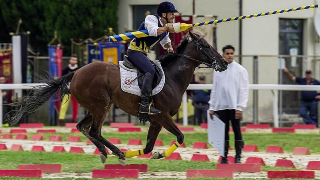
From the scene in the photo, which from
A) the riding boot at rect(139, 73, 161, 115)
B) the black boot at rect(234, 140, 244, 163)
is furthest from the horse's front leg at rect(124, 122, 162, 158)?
the black boot at rect(234, 140, 244, 163)

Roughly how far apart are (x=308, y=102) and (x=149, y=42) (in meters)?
9.84

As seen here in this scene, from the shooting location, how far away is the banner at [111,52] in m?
21.1

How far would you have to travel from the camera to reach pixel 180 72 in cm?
1220

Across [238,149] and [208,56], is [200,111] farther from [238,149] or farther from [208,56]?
[208,56]

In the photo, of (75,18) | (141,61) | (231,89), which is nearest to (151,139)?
(141,61)

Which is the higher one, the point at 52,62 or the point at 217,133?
the point at 52,62

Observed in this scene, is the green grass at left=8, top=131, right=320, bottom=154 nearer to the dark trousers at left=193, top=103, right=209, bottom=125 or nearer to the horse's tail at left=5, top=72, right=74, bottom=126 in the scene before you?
the dark trousers at left=193, top=103, right=209, bottom=125

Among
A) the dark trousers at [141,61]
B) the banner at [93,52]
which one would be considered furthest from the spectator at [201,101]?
the dark trousers at [141,61]

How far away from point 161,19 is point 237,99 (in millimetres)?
1955

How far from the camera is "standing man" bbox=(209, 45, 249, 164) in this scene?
500 inches

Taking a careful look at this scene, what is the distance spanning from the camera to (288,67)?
2175 cm

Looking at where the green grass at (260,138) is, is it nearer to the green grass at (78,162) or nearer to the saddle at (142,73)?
the green grass at (78,162)

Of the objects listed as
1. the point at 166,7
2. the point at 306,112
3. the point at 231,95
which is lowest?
the point at 306,112

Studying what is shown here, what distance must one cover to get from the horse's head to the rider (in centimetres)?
52
